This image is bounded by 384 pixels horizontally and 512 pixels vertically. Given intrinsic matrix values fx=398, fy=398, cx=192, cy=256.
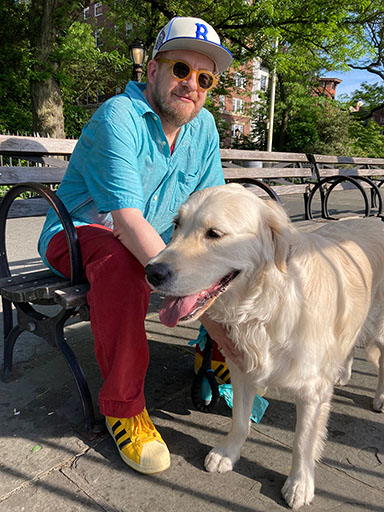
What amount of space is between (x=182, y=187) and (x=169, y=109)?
1.54 feet

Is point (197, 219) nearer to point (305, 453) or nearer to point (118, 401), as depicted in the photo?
point (118, 401)

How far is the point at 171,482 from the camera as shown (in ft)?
5.78

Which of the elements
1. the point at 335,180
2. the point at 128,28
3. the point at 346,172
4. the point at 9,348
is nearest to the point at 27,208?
the point at 9,348


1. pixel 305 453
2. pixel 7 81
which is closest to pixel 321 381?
pixel 305 453

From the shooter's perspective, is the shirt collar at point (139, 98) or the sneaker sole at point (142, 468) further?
the shirt collar at point (139, 98)

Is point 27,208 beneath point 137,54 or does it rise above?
beneath

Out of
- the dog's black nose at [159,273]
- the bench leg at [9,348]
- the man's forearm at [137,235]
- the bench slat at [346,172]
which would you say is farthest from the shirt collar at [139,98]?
the bench slat at [346,172]

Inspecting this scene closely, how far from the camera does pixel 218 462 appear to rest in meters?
1.84

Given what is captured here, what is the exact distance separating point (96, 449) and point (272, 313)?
3.62 ft

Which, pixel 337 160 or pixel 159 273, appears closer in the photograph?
pixel 159 273

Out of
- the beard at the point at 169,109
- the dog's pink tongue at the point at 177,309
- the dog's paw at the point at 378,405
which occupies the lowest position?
the dog's paw at the point at 378,405

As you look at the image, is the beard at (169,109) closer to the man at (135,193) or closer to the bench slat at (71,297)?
the man at (135,193)

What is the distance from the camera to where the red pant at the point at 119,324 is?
1.85 meters

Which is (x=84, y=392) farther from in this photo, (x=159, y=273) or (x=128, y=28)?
(x=128, y=28)
